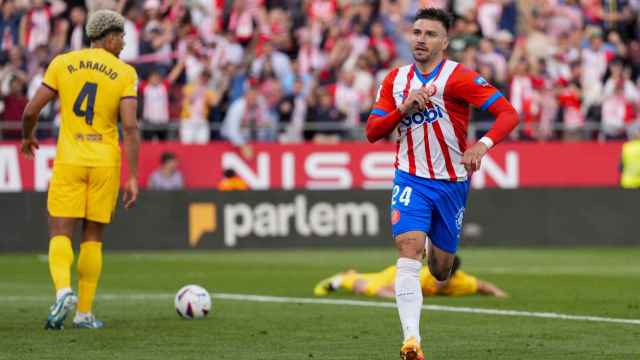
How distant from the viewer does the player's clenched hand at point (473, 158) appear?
930 centimetres

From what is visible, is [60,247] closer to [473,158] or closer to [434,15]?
[434,15]

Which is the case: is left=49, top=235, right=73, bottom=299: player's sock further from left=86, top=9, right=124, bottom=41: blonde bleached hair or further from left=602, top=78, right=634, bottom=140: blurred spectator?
left=602, top=78, right=634, bottom=140: blurred spectator

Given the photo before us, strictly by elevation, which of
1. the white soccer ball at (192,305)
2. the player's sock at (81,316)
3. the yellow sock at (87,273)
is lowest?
the white soccer ball at (192,305)

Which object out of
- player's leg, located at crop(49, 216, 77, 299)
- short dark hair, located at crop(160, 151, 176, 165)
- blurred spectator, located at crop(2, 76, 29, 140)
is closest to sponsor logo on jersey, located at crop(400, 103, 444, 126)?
player's leg, located at crop(49, 216, 77, 299)

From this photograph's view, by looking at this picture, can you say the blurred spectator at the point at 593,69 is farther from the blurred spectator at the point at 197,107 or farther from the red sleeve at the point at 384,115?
the red sleeve at the point at 384,115

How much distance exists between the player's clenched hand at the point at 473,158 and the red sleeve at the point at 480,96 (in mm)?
522

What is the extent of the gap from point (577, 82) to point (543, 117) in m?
0.98

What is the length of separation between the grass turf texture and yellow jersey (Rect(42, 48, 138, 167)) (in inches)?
55.1

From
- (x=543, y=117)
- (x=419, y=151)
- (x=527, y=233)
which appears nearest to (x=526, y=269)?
(x=527, y=233)

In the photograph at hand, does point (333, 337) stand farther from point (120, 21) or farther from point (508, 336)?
point (120, 21)

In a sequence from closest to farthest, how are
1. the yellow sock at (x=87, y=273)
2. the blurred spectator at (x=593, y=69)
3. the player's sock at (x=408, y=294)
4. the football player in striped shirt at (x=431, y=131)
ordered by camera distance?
the player's sock at (x=408, y=294), the football player in striped shirt at (x=431, y=131), the yellow sock at (x=87, y=273), the blurred spectator at (x=593, y=69)

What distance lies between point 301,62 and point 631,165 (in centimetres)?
596

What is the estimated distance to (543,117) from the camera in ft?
87.5

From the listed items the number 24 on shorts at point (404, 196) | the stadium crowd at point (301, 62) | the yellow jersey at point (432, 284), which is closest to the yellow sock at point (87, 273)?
the number 24 on shorts at point (404, 196)
